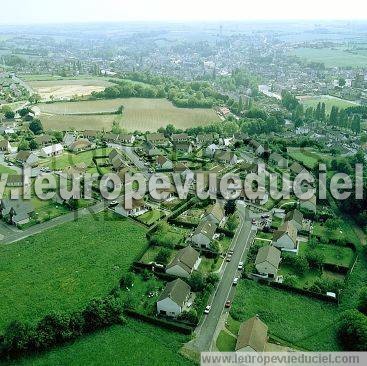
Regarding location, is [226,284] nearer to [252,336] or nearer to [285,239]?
[252,336]

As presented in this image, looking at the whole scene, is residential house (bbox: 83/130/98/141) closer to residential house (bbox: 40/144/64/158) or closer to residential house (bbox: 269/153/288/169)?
residential house (bbox: 40/144/64/158)

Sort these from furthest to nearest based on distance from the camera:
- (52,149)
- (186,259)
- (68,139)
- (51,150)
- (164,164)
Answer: (68,139)
(52,149)
(51,150)
(164,164)
(186,259)

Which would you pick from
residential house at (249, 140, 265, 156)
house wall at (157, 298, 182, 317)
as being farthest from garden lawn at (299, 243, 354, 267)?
residential house at (249, 140, 265, 156)

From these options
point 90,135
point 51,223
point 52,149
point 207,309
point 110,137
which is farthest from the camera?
point 90,135

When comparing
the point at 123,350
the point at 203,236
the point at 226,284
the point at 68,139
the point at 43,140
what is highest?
the point at 43,140

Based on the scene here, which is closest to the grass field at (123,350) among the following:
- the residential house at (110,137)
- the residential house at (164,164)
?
the residential house at (164,164)

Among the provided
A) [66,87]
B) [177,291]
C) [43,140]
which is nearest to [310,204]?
[177,291]
